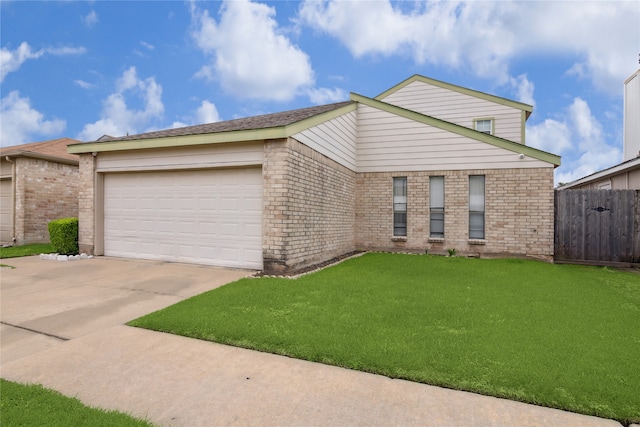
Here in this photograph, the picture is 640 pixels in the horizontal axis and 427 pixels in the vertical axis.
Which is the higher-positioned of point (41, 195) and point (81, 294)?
point (41, 195)

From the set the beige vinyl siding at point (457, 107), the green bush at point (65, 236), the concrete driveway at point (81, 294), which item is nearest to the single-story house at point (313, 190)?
the green bush at point (65, 236)

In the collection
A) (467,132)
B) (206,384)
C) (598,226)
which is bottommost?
(206,384)

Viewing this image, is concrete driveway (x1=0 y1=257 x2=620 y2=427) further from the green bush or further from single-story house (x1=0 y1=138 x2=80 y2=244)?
single-story house (x1=0 y1=138 x2=80 y2=244)

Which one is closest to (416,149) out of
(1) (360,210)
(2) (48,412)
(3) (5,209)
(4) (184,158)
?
(1) (360,210)

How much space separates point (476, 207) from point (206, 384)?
32.1ft

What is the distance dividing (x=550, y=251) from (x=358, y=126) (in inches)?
274

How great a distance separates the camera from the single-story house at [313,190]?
8.05 m

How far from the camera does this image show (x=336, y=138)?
10.2 m

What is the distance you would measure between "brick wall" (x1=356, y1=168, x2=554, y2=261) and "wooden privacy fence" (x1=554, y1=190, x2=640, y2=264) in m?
0.45

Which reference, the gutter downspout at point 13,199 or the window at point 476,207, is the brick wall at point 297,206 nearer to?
the window at point 476,207

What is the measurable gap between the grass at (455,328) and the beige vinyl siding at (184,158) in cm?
306

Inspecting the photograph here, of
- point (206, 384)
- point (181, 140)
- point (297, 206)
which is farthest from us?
point (181, 140)

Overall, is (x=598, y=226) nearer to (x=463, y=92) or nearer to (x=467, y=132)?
(x=467, y=132)

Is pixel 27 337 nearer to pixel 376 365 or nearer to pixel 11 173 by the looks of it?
pixel 376 365
